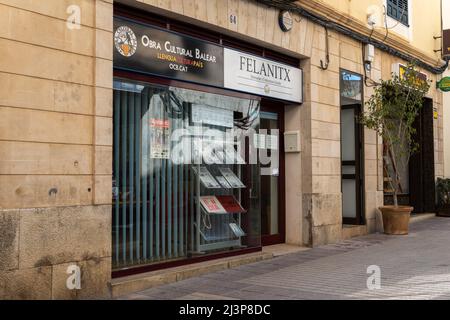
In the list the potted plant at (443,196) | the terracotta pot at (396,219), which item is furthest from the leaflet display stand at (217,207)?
the potted plant at (443,196)

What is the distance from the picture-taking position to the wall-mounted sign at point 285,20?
8961 millimetres

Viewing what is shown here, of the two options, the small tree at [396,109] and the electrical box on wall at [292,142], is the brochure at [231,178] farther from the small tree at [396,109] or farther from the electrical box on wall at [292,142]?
the small tree at [396,109]

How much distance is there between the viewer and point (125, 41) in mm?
6434

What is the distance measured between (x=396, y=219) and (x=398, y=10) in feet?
18.3

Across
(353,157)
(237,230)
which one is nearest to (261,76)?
(237,230)

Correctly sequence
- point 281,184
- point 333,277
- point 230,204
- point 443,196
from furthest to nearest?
point 443,196 < point 281,184 < point 230,204 < point 333,277

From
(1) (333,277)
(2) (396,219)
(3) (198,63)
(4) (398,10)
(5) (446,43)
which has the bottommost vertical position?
(1) (333,277)

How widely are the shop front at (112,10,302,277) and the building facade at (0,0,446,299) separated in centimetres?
2

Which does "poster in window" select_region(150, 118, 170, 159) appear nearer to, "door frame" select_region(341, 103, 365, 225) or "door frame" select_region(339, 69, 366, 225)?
"door frame" select_region(339, 69, 366, 225)

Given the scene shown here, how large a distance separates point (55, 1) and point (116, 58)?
1.03 metres

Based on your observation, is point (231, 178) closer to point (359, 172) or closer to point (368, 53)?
point (359, 172)

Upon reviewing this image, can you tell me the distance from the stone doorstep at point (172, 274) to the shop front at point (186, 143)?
0.15m
